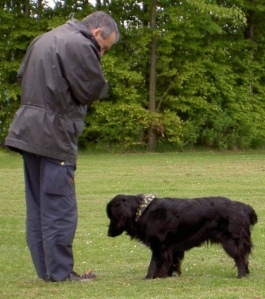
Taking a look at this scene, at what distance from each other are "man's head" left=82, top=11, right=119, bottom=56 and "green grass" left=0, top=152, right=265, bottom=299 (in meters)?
2.09

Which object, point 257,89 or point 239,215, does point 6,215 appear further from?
point 257,89

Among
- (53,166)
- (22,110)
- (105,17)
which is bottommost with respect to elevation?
(53,166)

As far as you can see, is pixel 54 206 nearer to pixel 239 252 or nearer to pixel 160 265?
pixel 160 265

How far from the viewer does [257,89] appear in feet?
116

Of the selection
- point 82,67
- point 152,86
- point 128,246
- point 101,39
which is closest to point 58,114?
point 82,67

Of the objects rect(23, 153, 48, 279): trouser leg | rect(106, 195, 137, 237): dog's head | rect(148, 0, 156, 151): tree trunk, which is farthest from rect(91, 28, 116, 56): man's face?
rect(148, 0, 156, 151): tree trunk

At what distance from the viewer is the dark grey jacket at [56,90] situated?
269 inches

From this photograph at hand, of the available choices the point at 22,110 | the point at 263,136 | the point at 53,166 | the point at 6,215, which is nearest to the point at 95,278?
the point at 53,166

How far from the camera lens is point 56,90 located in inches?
270

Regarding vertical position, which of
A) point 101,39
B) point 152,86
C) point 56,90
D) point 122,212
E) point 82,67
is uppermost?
point 101,39

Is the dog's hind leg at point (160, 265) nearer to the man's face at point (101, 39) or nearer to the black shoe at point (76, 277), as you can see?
the black shoe at point (76, 277)

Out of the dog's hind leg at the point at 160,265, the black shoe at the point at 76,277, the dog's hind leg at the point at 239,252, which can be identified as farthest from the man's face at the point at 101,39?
the dog's hind leg at the point at 239,252

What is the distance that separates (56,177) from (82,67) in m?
0.96

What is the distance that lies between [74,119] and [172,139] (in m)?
25.5
